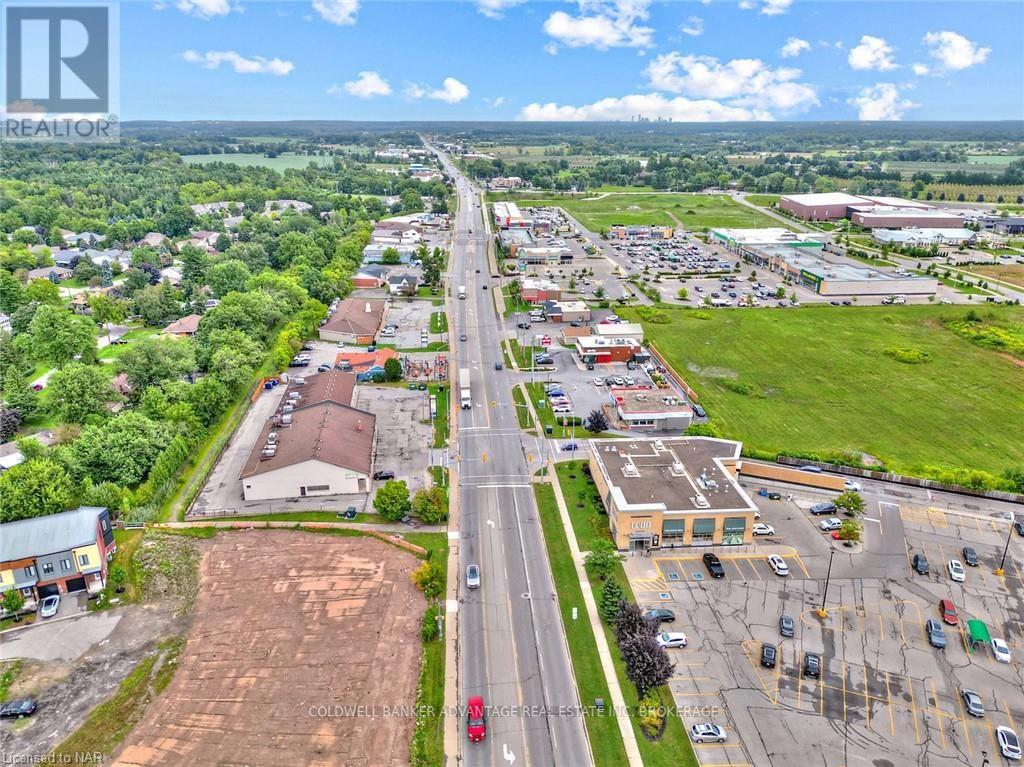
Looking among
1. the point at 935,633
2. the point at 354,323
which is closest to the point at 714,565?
the point at 935,633

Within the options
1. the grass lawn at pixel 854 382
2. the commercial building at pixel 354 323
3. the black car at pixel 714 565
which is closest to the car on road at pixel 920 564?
the black car at pixel 714 565

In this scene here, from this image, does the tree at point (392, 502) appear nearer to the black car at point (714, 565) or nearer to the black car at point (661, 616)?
the black car at point (661, 616)

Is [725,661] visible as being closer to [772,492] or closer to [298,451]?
[772,492]

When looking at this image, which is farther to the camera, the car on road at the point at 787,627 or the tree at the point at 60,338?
the tree at the point at 60,338

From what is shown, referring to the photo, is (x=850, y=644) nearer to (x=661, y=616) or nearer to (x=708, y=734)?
(x=661, y=616)

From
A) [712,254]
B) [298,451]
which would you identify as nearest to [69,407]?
[298,451]

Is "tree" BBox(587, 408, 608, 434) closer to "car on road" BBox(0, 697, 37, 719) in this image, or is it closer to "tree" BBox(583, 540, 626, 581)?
"tree" BBox(583, 540, 626, 581)
